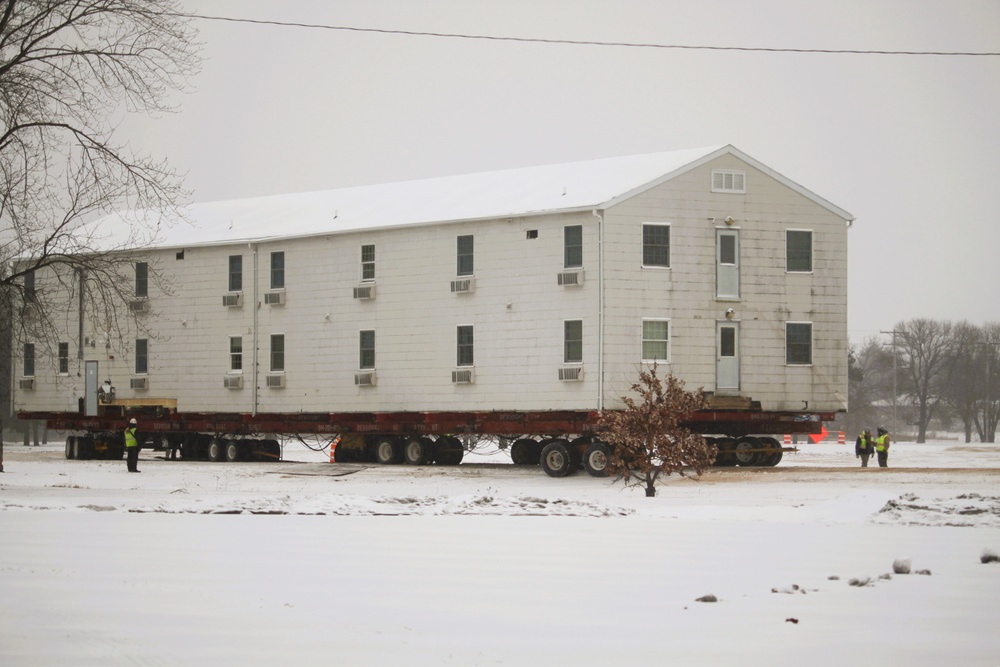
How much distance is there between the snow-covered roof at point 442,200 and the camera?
3709 cm

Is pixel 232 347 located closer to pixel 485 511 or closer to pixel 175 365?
pixel 175 365

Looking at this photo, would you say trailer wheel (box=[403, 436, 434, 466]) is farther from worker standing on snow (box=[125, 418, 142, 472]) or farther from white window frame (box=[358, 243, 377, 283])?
worker standing on snow (box=[125, 418, 142, 472])

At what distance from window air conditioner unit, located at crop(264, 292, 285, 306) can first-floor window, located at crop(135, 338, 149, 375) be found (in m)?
5.54

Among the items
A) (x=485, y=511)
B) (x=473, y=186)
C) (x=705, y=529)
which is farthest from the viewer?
(x=473, y=186)

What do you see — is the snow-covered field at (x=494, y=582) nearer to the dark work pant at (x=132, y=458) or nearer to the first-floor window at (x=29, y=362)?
the dark work pant at (x=132, y=458)

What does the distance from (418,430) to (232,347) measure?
8.24 metres

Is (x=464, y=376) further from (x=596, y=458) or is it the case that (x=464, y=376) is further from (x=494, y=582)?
(x=494, y=582)

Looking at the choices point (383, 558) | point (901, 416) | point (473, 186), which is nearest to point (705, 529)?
point (383, 558)

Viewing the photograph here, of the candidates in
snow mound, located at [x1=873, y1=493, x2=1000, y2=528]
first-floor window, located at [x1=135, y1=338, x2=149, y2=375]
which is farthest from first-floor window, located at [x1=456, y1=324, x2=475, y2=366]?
snow mound, located at [x1=873, y1=493, x2=1000, y2=528]

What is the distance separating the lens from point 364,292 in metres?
40.2

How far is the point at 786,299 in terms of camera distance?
37094mm

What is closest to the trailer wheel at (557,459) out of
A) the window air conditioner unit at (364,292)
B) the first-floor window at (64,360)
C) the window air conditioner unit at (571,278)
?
the window air conditioner unit at (571,278)

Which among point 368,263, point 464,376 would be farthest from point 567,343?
point 368,263

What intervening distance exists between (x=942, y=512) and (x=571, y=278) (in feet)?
53.8
